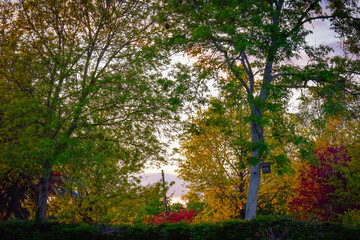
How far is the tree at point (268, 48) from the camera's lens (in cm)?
1181

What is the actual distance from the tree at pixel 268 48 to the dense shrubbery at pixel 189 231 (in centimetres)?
322

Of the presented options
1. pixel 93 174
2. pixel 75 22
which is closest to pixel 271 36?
pixel 75 22

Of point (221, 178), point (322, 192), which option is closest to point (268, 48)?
point (221, 178)

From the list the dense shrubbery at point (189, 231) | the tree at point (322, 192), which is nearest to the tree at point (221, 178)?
the tree at point (322, 192)

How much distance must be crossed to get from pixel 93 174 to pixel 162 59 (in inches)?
254

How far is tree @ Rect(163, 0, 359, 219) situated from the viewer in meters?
11.8

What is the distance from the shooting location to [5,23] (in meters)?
13.0

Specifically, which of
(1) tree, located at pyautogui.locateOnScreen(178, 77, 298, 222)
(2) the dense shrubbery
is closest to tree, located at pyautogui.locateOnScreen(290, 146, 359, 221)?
(1) tree, located at pyautogui.locateOnScreen(178, 77, 298, 222)

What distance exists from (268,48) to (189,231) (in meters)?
8.20

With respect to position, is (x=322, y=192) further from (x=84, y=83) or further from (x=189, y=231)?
(x=84, y=83)

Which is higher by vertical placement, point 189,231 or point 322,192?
point 322,192

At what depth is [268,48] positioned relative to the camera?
12.1 metres

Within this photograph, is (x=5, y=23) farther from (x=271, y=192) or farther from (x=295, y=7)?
(x=271, y=192)

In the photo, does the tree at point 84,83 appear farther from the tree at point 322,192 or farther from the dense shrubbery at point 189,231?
the tree at point 322,192
